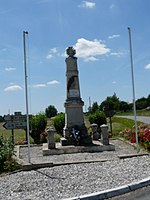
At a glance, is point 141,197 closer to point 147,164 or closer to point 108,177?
point 108,177

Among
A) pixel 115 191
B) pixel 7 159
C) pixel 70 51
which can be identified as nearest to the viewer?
pixel 115 191

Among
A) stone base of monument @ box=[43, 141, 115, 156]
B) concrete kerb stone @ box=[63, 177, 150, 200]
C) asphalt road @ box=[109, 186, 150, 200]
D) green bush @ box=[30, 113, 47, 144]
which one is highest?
green bush @ box=[30, 113, 47, 144]

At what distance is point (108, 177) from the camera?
721 centimetres

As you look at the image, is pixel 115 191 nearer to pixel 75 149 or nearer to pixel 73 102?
pixel 75 149

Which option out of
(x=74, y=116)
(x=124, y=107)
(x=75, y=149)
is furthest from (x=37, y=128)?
(x=124, y=107)

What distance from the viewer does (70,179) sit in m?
7.20

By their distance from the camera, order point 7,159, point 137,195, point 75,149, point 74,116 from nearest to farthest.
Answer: point 137,195, point 7,159, point 75,149, point 74,116

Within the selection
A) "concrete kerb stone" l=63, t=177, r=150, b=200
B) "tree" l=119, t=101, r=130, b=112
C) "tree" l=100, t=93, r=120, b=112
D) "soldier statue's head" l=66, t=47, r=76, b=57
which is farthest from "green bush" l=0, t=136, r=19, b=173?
"tree" l=119, t=101, r=130, b=112

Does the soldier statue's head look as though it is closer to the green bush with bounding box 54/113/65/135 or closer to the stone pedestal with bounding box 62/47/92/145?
the stone pedestal with bounding box 62/47/92/145

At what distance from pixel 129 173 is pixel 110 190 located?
1689mm

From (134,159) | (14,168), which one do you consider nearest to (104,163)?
(134,159)

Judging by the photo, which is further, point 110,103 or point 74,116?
point 110,103

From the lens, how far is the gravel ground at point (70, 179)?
6.11 metres

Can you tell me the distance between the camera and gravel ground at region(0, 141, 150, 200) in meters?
6.11
